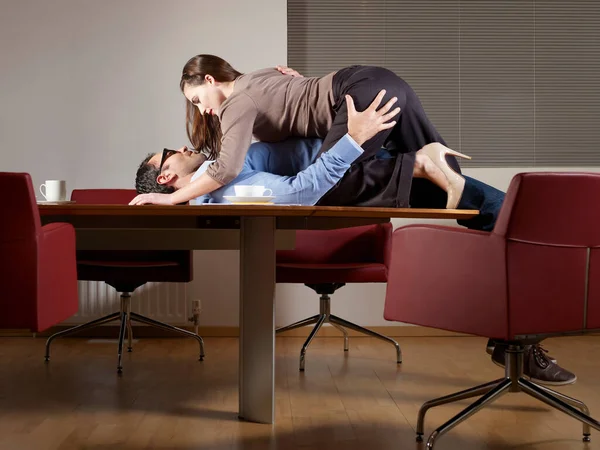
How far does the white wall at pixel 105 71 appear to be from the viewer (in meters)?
4.68

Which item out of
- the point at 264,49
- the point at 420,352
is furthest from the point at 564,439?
the point at 264,49

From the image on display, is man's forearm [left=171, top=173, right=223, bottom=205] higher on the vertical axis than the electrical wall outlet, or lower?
higher

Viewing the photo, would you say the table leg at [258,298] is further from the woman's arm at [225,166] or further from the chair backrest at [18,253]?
the chair backrest at [18,253]

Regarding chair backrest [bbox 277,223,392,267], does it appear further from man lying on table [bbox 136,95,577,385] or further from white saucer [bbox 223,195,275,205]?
white saucer [bbox 223,195,275,205]

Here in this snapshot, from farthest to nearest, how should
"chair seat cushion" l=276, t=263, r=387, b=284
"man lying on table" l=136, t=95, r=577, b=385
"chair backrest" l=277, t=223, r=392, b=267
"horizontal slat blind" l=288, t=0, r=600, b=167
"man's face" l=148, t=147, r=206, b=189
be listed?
"horizontal slat blind" l=288, t=0, r=600, b=167
"chair backrest" l=277, t=223, r=392, b=267
"chair seat cushion" l=276, t=263, r=387, b=284
"man's face" l=148, t=147, r=206, b=189
"man lying on table" l=136, t=95, r=577, b=385

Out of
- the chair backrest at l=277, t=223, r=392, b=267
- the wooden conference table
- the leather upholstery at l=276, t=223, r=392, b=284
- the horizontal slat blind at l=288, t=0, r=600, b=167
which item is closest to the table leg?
the wooden conference table

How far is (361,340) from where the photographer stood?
458cm

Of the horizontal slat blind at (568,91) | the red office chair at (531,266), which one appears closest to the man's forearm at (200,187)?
the red office chair at (531,266)

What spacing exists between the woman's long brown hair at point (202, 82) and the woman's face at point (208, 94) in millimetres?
16

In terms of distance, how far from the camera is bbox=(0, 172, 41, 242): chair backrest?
82.8 inches

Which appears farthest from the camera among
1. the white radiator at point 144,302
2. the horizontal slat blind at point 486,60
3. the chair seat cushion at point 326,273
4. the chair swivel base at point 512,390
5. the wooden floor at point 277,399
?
the horizontal slat blind at point 486,60

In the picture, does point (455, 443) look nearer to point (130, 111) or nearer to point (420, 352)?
point (420, 352)

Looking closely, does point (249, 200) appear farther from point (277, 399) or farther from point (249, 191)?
point (277, 399)

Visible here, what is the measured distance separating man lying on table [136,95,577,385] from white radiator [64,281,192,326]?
134cm
